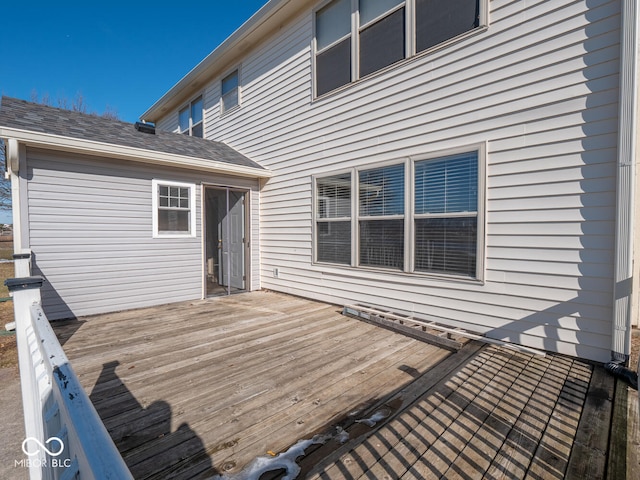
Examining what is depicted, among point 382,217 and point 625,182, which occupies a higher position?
point 625,182

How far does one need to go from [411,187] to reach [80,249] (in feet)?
16.5

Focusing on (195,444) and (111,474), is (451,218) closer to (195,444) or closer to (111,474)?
(195,444)

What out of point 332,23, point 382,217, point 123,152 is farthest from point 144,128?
point 382,217

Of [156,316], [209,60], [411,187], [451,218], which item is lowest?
[156,316]

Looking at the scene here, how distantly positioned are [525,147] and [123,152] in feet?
18.0

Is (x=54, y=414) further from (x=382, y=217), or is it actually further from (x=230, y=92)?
(x=230, y=92)

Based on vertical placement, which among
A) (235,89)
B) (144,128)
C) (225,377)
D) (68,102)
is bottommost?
(225,377)

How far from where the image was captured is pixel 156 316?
4793 mm

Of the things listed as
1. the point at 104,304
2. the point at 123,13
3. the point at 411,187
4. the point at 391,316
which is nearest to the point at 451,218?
the point at 411,187

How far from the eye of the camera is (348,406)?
89.7 inches

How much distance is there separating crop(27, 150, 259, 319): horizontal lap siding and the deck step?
3.45m

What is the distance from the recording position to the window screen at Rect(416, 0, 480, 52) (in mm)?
3605

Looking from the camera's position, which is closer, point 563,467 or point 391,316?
point 563,467

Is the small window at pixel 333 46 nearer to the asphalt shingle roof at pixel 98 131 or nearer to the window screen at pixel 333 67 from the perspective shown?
the window screen at pixel 333 67
